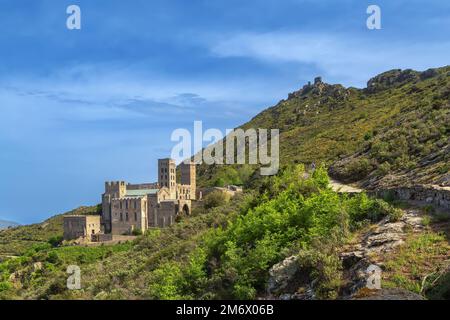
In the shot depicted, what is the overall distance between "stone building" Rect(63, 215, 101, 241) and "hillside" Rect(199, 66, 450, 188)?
67.5ft

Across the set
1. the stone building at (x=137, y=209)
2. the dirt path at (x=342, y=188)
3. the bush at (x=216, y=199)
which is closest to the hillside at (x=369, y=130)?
the dirt path at (x=342, y=188)

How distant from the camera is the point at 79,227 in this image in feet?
209

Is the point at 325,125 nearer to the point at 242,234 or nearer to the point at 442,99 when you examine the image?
the point at 442,99

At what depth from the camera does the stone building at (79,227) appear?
209 ft

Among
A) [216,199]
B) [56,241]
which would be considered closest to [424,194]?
[216,199]

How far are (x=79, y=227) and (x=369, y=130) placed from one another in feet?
119

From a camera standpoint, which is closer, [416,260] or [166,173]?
[416,260]

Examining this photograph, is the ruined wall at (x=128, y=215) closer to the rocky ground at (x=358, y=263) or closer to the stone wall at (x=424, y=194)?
the stone wall at (x=424, y=194)

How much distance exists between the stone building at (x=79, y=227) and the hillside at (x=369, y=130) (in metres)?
20.6

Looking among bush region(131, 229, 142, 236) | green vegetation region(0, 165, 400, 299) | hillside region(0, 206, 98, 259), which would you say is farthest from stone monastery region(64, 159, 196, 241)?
green vegetation region(0, 165, 400, 299)

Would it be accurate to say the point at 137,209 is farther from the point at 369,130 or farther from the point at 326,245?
the point at 326,245

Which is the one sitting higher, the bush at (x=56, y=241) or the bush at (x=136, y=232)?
the bush at (x=136, y=232)

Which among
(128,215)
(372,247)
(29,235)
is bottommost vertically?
(29,235)

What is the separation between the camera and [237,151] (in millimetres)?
91938
